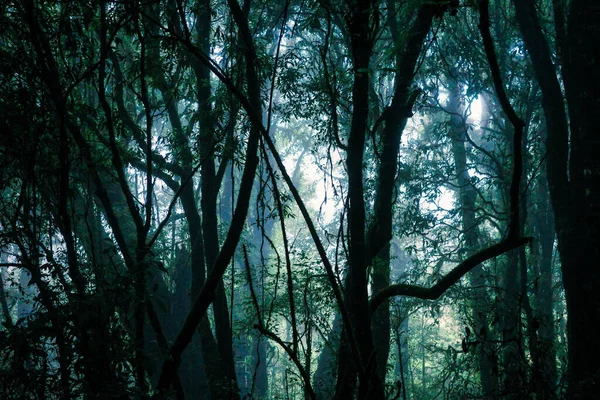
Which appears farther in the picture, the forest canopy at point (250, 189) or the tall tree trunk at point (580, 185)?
the tall tree trunk at point (580, 185)

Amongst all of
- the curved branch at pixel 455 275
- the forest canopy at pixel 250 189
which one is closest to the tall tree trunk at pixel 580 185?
the forest canopy at pixel 250 189

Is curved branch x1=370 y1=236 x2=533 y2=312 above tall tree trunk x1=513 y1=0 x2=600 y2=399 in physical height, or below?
below

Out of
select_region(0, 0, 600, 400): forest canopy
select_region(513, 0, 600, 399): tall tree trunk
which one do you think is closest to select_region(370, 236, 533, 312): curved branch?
select_region(0, 0, 600, 400): forest canopy

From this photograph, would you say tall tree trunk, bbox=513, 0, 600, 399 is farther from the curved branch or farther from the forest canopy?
the curved branch

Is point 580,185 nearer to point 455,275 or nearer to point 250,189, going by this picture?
point 455,275

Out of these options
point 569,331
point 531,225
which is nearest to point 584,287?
point 569,331

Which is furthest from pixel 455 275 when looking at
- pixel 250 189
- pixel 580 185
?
pixel 580 185

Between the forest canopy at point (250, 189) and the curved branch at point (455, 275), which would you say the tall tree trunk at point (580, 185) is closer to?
the forest canopy at point (250, 189)

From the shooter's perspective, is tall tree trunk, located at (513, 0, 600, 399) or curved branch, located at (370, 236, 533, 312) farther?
tall tree trunk, located at (513, 0, 600, 399)

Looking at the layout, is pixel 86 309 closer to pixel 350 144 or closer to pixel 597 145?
pixel 350 144

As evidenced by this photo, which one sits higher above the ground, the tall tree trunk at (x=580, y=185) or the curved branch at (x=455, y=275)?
the tall tree trunk at (x=580, y=185)

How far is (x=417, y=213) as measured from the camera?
11469mm

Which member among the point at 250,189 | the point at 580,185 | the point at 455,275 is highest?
the point at 580,185

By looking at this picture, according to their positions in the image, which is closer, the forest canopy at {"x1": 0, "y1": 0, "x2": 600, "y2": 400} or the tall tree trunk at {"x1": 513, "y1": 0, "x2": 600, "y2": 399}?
the forest canopy at {"x1": 0, "y1": 0, "x2": 600, "y2": 400}
